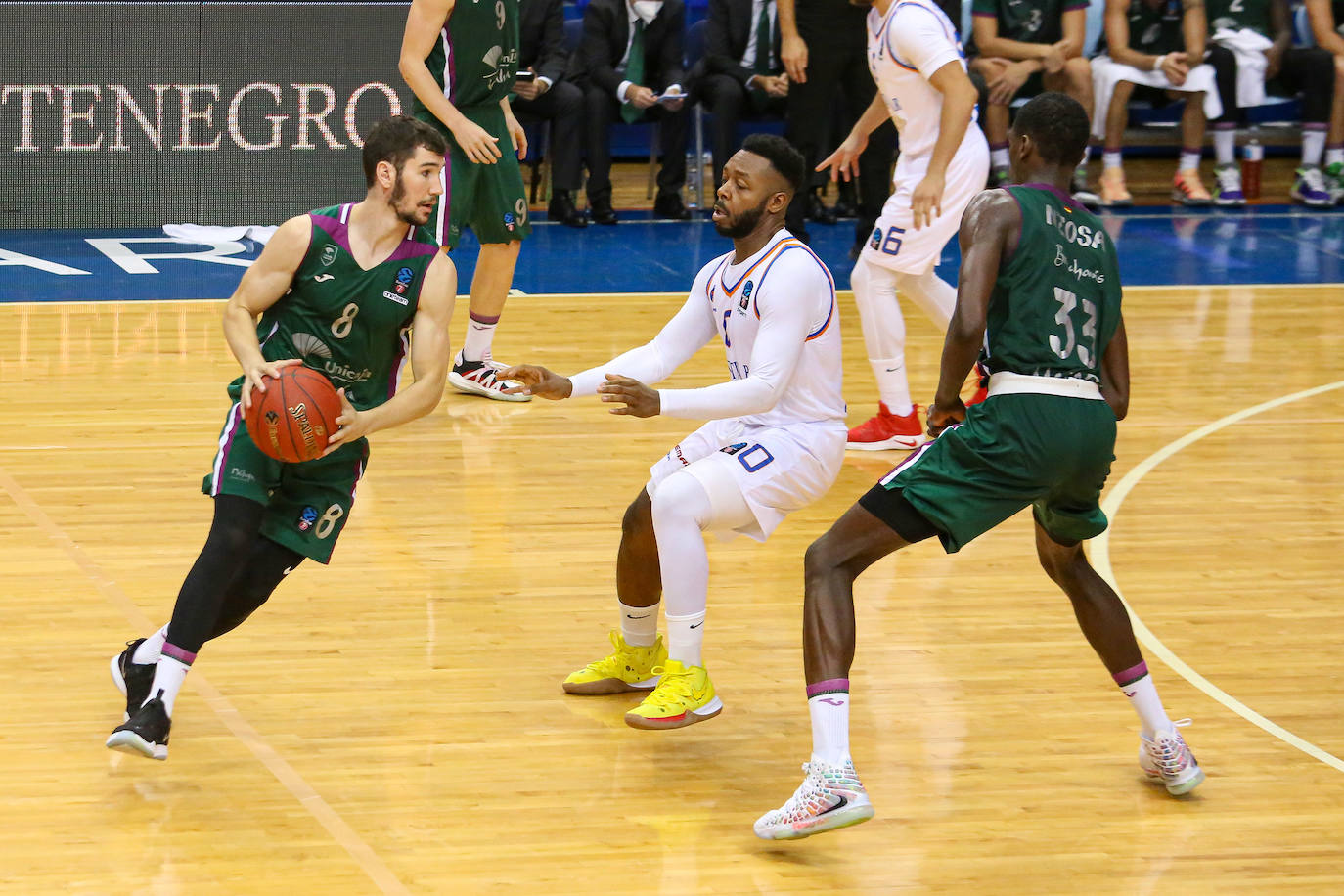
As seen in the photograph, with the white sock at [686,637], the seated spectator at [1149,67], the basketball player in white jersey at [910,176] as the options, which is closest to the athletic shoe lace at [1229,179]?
the seated spectator at [1149,67]

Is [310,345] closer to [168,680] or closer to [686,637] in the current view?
[168,680]

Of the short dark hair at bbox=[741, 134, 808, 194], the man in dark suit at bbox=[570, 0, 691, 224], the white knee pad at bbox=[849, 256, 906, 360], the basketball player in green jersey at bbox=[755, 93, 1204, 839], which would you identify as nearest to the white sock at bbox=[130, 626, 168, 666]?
the basketball player in green jersey at bbox=[755, 93, 1204, 839]

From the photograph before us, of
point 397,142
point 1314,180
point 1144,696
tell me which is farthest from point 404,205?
point 1314,180

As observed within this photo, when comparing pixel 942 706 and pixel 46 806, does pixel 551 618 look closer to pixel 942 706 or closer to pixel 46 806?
pixel 942 706

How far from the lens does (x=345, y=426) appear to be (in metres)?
4.21

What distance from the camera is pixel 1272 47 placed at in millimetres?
13281

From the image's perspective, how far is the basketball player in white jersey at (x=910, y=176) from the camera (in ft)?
22.7

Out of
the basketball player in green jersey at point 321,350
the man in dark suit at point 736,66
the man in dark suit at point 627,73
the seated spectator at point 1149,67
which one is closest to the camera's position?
the basketball player in green jersey at point 321,350

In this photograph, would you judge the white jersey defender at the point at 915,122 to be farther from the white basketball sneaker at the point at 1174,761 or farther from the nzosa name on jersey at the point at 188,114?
the nzosa name on jersey at the point at 188,114

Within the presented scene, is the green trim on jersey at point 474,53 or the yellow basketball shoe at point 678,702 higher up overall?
the green trim on jersey at point 474,53

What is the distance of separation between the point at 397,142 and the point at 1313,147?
1078 cm

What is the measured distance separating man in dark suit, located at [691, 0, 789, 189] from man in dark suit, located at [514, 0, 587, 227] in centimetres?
97

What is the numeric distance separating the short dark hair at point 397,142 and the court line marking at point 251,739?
1.46 metres

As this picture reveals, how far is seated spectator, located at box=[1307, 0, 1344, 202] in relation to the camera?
1303 centimetres
